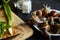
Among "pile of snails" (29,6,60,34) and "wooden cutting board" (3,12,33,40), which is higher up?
"pile of snails" (29,6,60,34)

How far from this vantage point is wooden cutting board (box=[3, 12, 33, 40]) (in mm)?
1205

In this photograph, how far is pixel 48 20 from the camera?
1226 millimetres

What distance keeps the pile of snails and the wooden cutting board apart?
0.05 metres

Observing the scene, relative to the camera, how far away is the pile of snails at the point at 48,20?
117cm

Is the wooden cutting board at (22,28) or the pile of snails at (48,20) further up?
the pile of snails at (48,20)

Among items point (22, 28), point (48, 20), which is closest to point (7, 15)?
point (22, 28)

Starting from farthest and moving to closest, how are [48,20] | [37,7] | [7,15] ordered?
[37,7], [7,15], [48,20]

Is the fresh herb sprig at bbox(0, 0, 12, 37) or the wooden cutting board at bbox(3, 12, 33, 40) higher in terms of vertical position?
the fresh herb sprig at bbox(0, 0, 12, 37)

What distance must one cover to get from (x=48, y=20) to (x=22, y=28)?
0.15 m

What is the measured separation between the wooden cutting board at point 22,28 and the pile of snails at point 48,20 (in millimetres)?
47

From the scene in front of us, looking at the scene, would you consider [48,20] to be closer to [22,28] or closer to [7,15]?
[22,28]

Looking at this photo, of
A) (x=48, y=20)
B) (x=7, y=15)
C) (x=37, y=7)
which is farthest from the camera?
(x=37, y=7)

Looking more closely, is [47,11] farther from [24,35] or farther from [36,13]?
[24,35]

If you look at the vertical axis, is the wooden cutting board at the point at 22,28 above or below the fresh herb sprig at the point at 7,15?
below
